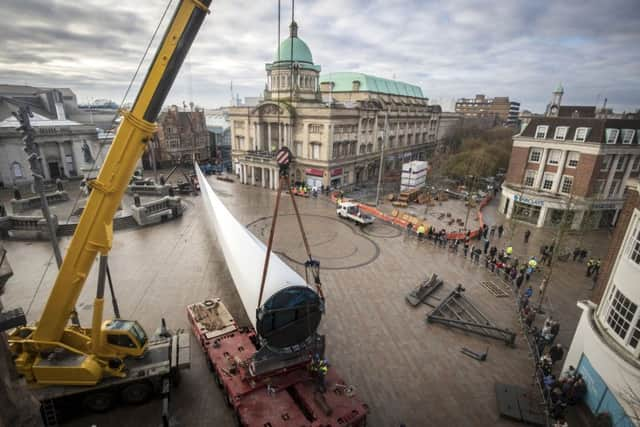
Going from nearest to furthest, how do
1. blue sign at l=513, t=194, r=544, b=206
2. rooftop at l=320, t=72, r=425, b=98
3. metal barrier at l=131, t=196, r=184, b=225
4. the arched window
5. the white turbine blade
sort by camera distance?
the white turbine blade
metal barrier at l=131, t=196, r=184, b=225
blue sign at l=513, t=194, r=544, b=206
the arched window
rooftop at l=320, t=72, r=425, b=98

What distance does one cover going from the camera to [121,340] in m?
10.7

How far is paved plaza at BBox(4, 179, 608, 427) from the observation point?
1127 centimetres

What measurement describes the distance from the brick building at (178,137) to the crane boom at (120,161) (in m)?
50.5

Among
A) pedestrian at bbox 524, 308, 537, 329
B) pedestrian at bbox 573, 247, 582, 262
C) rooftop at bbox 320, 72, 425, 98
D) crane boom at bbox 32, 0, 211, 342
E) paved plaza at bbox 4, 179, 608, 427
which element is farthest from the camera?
rooftop at bbox 320, 72, 425, 98

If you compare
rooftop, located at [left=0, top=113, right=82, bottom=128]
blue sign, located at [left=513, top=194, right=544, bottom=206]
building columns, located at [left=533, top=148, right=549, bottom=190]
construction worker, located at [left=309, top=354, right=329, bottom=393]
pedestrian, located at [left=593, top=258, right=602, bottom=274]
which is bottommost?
pedestrian, located at [left=593, top=258, right=602, bottom=274]

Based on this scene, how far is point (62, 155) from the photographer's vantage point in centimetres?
4466

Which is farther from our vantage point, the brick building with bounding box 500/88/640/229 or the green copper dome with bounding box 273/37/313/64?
the green copper dome with bounding box 273/37/313/64

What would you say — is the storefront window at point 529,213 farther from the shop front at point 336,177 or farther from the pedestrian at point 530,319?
the shop front at point 336,177

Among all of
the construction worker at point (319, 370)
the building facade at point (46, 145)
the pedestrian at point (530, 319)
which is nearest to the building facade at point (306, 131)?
the building facade at point (46, 145)

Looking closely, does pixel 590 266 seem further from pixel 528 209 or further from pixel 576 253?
pixel 528 209

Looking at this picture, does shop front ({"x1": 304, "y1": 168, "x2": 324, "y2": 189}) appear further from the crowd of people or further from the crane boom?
the crane boom

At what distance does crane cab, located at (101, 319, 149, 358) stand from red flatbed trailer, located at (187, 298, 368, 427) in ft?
8.24

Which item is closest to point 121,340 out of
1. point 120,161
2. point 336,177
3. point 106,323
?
point 106,323

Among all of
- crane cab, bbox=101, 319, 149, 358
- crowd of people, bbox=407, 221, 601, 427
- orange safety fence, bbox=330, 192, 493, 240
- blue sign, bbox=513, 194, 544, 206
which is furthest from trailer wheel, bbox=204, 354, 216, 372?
blue sign, bbox=513, 194, 544, 206
